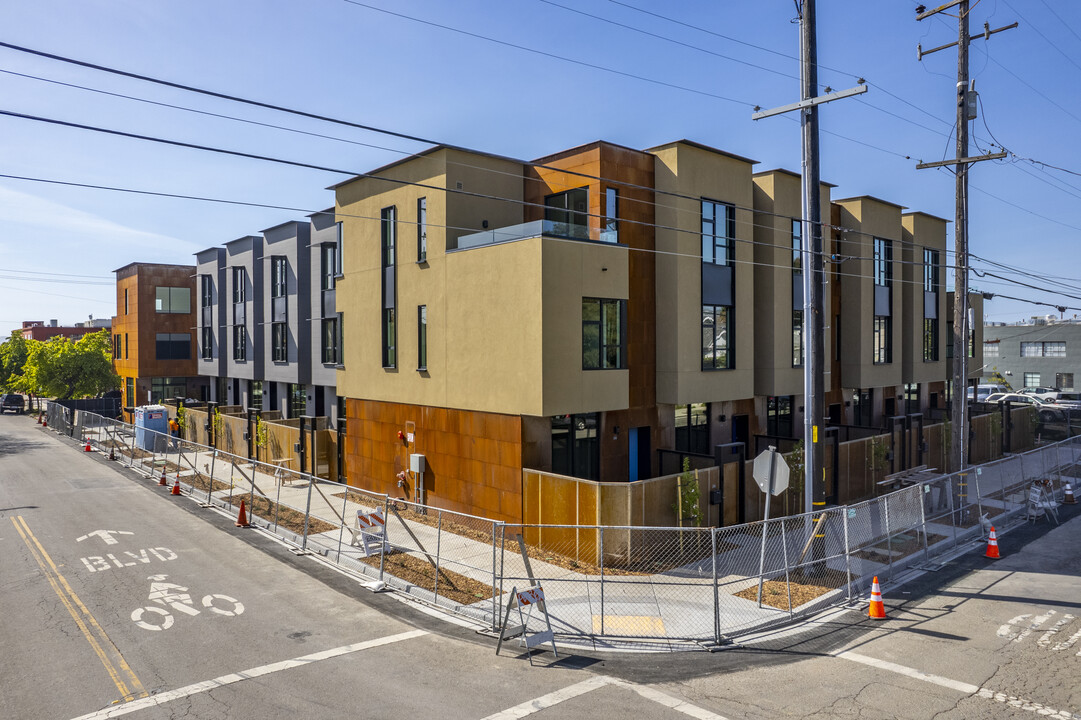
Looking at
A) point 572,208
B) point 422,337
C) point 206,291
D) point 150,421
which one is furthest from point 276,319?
point 572,208

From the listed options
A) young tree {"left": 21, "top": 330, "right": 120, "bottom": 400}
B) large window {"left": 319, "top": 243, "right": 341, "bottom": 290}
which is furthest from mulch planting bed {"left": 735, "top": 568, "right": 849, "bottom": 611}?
young tree {"left": 21, "top": 330, "right": 120, "bottom": 400}

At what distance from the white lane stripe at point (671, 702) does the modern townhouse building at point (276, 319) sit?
22343mm

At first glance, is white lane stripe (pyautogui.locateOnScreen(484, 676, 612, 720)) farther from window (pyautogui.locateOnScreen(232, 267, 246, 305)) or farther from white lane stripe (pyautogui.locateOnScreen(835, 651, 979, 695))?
window (pyautogui.locateOnScreen(232, 267, 246, 305))

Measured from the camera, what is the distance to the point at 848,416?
1144 inches

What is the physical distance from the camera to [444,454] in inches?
803

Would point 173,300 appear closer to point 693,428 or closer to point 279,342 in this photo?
point 279,342

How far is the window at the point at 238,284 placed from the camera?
39.4 meters

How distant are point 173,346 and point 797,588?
47696mm

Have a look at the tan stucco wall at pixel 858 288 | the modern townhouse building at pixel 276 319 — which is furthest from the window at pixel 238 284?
the tan stucco wall at pixel 858 288

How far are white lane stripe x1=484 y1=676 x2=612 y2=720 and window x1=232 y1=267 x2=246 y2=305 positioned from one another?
35.1 metres

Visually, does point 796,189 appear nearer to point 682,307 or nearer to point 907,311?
point 682,307

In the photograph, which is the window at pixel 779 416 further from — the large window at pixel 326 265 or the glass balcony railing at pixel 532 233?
the large window at pixel 326 265

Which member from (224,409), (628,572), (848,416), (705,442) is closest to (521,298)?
(628,572)

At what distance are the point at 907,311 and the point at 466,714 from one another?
30.1 m
